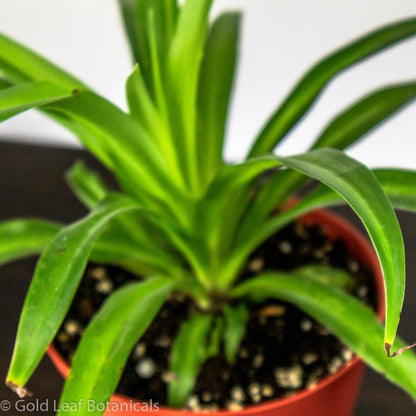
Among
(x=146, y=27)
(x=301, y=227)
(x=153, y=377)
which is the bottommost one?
(x=153, y=377)

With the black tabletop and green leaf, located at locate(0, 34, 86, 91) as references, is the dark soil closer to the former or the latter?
the black tabletop

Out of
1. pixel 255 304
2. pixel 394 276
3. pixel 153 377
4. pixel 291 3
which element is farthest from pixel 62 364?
pixel 291 3

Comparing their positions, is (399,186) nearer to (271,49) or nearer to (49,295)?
(49,295)

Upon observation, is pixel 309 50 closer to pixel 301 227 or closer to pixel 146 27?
pixel 301 227

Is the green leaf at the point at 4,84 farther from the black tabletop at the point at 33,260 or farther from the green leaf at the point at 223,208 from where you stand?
the black tabletop at the point at 33,260

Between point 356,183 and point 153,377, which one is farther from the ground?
point 356,183

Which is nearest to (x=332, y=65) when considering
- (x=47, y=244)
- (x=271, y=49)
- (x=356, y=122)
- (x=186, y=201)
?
(x=356, y=122)

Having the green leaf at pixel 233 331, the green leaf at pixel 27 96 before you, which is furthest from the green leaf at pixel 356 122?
the green leaf at pixel 27 96
